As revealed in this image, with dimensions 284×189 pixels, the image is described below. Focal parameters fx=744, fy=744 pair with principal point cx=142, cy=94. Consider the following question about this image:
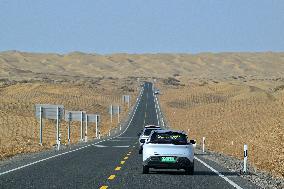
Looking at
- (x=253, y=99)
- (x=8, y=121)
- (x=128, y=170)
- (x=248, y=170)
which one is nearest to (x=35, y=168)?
(x=128, y=170)

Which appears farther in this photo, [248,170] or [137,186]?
[248,170]

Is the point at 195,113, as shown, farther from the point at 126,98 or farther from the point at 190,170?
the point at 190,170

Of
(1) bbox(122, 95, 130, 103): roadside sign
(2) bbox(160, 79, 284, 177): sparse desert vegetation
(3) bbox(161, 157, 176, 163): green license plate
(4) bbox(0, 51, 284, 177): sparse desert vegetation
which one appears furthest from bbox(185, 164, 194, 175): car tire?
(1) bbox(122, 95, 130, 103): roadside sign

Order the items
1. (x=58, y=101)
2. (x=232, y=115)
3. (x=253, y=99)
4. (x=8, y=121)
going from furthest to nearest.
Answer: (x=58, y=101), (x=253, y=99), (x=232, y=115), (x=8, y=121)

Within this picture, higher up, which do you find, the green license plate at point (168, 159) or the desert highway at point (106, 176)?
the green license plate at point (168, 159)

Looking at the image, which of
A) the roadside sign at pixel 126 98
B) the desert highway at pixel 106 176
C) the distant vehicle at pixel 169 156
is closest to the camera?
the desert highway at pixel 106 176

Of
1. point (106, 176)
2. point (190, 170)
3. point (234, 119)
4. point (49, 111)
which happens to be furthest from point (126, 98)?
point (106, 176)

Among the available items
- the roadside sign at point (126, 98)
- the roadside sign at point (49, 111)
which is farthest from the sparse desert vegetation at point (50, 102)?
the roadside sign at point (49, 111)

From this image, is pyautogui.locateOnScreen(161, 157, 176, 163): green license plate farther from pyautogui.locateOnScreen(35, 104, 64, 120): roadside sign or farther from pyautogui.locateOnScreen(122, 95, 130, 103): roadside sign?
pyautogui.locateOnScreen(122, 95, 130, 103): roadside sign

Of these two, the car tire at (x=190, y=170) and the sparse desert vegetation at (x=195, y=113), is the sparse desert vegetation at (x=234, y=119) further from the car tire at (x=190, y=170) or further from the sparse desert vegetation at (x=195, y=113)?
the car tire at (x=190, y=170)

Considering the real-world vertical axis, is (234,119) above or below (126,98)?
below

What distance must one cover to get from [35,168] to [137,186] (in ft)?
24.8

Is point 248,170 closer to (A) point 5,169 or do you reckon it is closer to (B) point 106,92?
(A) point 5,169

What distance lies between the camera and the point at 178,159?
2314 cm
